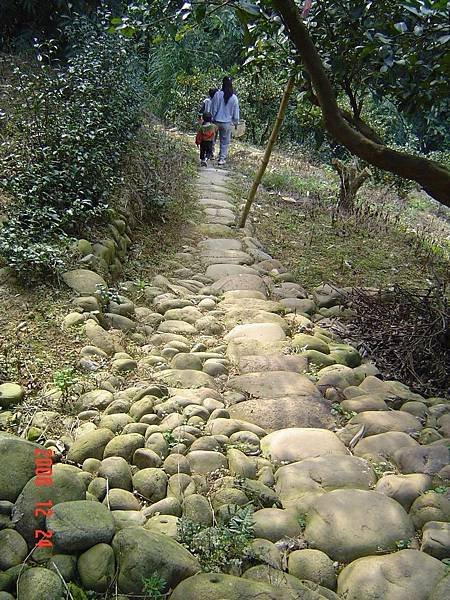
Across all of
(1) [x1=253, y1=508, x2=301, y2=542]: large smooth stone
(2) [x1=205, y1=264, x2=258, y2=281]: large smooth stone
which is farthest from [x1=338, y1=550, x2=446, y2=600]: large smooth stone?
(2) [x1=205, y1=264, x2=258, y2=281]: large smooth stone

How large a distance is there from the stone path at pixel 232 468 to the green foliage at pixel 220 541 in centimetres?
4

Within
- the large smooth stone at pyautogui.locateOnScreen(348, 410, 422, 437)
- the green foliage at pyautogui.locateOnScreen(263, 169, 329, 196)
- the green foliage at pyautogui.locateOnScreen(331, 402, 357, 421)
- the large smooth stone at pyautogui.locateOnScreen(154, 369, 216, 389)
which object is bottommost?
the large smooth stone at pyautogui.locateOnScreen(154, 369, 216, 389)

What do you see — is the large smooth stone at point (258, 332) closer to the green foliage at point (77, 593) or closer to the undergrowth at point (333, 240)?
the undergrowth at point (333, 240)

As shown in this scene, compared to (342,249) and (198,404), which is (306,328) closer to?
(198,404)

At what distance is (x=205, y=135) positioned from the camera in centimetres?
902

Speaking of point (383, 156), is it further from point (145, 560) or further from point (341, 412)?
point (145, 560)

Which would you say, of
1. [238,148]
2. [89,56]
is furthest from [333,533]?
[238,148]

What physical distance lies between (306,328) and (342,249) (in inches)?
93.1

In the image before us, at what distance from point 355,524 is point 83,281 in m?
2.28

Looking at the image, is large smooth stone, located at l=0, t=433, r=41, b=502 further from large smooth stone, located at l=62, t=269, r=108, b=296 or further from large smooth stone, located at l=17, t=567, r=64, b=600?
large smooth stone, located at l=62, t=269, r=108, b=296

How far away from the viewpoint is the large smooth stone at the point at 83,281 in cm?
358

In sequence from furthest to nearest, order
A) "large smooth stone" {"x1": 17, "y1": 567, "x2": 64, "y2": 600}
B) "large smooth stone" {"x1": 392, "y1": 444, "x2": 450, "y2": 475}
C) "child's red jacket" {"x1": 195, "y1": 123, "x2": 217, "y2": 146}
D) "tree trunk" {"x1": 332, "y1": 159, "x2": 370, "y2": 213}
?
"child's red jacket" {"x1": 195, "y1": 123, "x2": 217, "y2": 146} < "tree trunk" {"x1": 332, "y1": 159, "x2": 370, "y2": 213} < "large smooth stone" {"x1": 392, "y1": 444, "x2": 450, "y2": 475} < "large smooth stone" {"x1": 17, "y1": 567, "x2": 64, "y2": 600}

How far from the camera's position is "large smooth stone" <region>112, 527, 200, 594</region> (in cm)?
165

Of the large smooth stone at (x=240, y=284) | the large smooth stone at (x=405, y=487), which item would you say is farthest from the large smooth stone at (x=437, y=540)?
the large smooth stone at (x=240, y=284)
